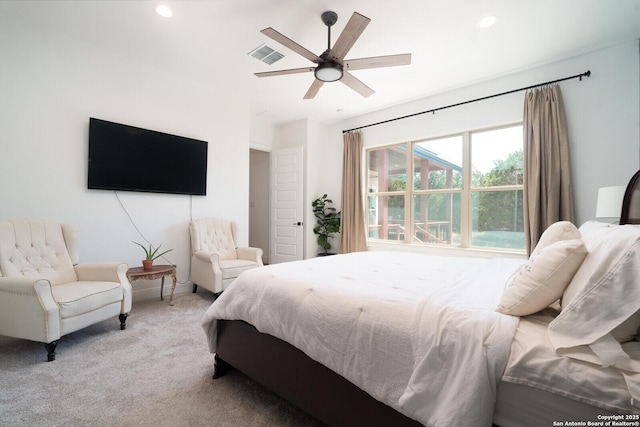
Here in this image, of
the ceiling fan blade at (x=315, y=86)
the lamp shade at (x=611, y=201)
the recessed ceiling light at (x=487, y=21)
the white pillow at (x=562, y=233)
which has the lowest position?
the white pillow at (x=562, y=233)

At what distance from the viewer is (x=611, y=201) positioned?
2348 millimetres

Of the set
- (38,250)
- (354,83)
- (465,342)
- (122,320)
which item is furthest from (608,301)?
(38,250)

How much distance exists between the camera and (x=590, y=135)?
2.98m

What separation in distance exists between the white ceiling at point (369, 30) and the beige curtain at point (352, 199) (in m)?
1.46

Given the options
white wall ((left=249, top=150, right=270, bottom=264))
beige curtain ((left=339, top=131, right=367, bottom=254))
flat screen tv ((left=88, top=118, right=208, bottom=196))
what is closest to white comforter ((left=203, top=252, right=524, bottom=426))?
flat screen tv ((left=88, top=118, right=208, bottom=196))

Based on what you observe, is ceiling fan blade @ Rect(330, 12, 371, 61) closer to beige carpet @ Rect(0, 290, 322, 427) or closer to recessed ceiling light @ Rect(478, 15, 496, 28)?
recessed ceiling light @ Rect(478, 15, 496, 28)

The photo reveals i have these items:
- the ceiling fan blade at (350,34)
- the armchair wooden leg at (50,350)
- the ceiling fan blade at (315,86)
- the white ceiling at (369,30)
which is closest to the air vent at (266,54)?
the white ceiling at (369,30)

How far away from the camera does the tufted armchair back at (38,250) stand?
224cm

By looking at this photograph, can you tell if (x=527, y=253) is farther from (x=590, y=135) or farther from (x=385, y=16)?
(x=385, y=16)

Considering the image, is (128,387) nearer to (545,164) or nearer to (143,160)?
(143,160)

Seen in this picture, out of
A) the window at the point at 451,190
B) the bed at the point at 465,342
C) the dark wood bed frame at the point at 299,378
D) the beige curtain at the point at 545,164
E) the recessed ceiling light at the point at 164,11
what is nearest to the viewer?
the bed at the point at 465,342

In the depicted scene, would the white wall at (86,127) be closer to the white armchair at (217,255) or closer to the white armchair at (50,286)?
the white armchair at (217,255)

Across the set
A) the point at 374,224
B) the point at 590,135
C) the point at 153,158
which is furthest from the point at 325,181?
the point at 590,135

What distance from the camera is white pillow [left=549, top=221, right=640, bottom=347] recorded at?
797 mm
